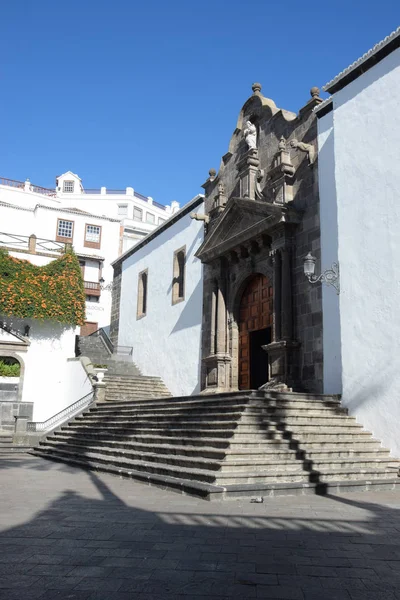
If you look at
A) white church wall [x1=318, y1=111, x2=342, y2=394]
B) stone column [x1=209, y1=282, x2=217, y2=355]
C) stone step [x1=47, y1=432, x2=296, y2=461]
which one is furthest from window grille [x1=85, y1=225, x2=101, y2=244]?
stone step [x1=47, y1=432, x2=296, y2=461]

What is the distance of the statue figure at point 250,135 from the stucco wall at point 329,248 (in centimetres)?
264

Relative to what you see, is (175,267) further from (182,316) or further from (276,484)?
(276,484)

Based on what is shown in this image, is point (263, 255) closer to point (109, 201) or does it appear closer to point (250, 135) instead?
point (250, 135)

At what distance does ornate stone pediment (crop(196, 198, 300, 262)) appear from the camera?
40.8 feet

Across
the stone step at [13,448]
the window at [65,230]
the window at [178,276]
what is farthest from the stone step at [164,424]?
the window at [65,230]

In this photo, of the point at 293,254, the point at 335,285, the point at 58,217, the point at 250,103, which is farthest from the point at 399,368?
the point at 58,217

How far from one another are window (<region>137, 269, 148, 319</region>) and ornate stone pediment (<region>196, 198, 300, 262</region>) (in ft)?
18.6

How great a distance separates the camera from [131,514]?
5500mm

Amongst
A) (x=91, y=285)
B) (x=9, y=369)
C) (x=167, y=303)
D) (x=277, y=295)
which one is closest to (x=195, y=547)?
(x=277, y=295)

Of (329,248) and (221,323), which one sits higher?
(329,248)

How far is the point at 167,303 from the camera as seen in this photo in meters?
18.8

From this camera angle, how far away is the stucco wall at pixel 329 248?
10.6 metres

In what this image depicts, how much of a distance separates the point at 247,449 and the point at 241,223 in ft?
25.1

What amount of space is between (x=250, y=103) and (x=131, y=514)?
12.6 m
